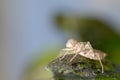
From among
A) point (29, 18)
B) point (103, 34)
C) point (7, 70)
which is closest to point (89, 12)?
point (103, 34)

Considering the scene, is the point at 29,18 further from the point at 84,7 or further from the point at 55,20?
the point at 84,7

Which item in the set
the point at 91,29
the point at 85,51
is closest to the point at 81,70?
the point at 85,51

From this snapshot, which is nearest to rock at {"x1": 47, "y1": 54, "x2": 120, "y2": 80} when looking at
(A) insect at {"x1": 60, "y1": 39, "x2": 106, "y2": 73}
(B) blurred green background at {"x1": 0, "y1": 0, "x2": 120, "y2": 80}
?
(A) insect at {"x1": 60, "y1": 39, "x2": 106, "y2": 73}

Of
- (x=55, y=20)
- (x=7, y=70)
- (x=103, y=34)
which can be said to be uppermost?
(x=55, y=20)

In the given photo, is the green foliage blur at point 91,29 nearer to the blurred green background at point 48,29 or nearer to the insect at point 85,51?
the blurred green background at point 48,29

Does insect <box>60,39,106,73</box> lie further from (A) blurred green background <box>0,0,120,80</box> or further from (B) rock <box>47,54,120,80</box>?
(A) blurred green background <box>0,0,120,80</box>

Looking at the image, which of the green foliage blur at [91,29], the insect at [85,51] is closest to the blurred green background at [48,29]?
the green foliage blur at [91,29]
